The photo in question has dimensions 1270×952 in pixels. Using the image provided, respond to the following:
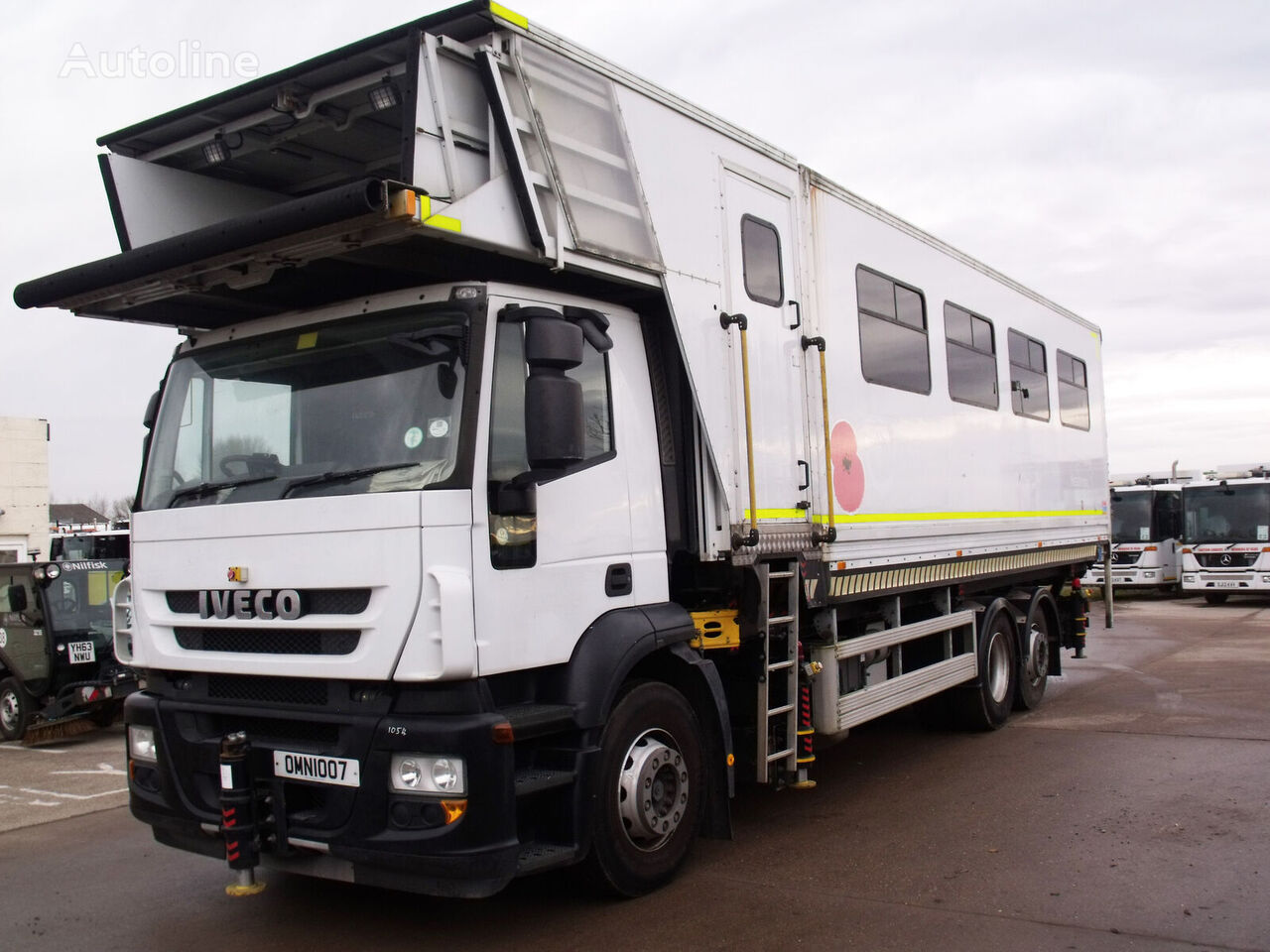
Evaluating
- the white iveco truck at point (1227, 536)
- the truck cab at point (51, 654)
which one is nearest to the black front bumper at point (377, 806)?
the truck cab at point (51, 654)

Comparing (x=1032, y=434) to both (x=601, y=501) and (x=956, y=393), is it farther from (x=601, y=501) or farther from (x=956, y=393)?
(x=601, y=501)

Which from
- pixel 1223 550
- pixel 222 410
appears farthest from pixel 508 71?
pixel 1223 550

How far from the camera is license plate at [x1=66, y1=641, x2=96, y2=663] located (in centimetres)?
1088

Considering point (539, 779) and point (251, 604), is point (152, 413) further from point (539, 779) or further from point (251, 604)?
point (539, 779)

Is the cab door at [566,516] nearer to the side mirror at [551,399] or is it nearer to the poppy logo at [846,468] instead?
the side mirror at [551,399]

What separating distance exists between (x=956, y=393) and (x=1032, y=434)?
1.97m

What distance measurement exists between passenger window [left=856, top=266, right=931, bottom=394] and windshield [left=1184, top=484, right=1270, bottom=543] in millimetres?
18801

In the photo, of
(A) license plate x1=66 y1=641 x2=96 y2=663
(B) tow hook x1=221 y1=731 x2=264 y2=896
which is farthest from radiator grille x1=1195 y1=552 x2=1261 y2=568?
(B) tow hook x1=221 y1=731 x2=264 y2=896

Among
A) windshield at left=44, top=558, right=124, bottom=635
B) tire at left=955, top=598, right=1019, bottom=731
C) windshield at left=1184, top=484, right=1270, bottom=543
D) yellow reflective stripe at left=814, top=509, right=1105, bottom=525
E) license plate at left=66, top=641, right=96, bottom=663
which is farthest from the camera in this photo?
windshield at left=1184, top=484, right=1270, bottom=543

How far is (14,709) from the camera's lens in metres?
11.0

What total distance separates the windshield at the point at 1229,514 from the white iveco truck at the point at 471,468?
20274mm

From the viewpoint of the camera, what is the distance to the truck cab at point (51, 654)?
10727 millimetres

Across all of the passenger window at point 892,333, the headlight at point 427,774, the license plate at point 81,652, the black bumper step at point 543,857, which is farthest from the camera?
the license plate at point 81,652

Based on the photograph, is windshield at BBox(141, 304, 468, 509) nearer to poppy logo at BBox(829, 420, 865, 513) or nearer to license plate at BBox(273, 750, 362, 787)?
license plate at BBox(273, 750, 362, 787)
